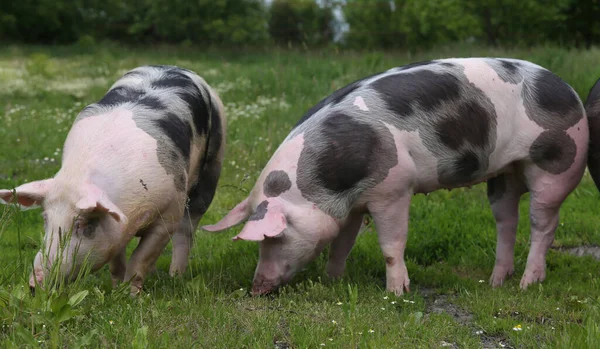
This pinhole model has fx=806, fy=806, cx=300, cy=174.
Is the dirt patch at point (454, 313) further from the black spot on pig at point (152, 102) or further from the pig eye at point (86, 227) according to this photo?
the black spot on pig at point (152, 102)

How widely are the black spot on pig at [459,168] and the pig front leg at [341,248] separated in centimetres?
64

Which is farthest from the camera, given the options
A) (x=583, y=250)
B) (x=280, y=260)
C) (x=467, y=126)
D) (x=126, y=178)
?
(x=583, y=250)

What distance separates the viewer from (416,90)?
5156 mm

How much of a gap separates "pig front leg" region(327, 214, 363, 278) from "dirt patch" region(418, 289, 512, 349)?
56 centimetres

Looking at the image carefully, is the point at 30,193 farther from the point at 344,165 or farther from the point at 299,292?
the point at 344,165

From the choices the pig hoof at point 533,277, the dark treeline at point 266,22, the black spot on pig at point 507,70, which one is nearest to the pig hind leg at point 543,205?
the pig hoof at point 533,277

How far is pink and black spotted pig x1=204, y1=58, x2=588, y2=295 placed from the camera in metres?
4.87

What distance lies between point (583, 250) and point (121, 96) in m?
3.86

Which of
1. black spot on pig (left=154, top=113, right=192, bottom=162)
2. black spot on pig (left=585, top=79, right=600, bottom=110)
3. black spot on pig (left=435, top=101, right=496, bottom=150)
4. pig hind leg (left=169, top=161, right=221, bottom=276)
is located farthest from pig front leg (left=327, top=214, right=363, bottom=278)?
black spot on pig (left=585, top=79, right=600, bottom=110)

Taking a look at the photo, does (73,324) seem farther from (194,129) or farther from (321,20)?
(321,20)

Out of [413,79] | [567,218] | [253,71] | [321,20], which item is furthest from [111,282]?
[321,20]

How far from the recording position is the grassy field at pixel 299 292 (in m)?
3.71

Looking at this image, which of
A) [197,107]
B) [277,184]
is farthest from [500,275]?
[197,107]

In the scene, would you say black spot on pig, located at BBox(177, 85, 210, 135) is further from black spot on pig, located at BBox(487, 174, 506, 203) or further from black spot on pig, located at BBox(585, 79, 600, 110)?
black spot on pig, located at BBox(585, 79, 600, 110)
